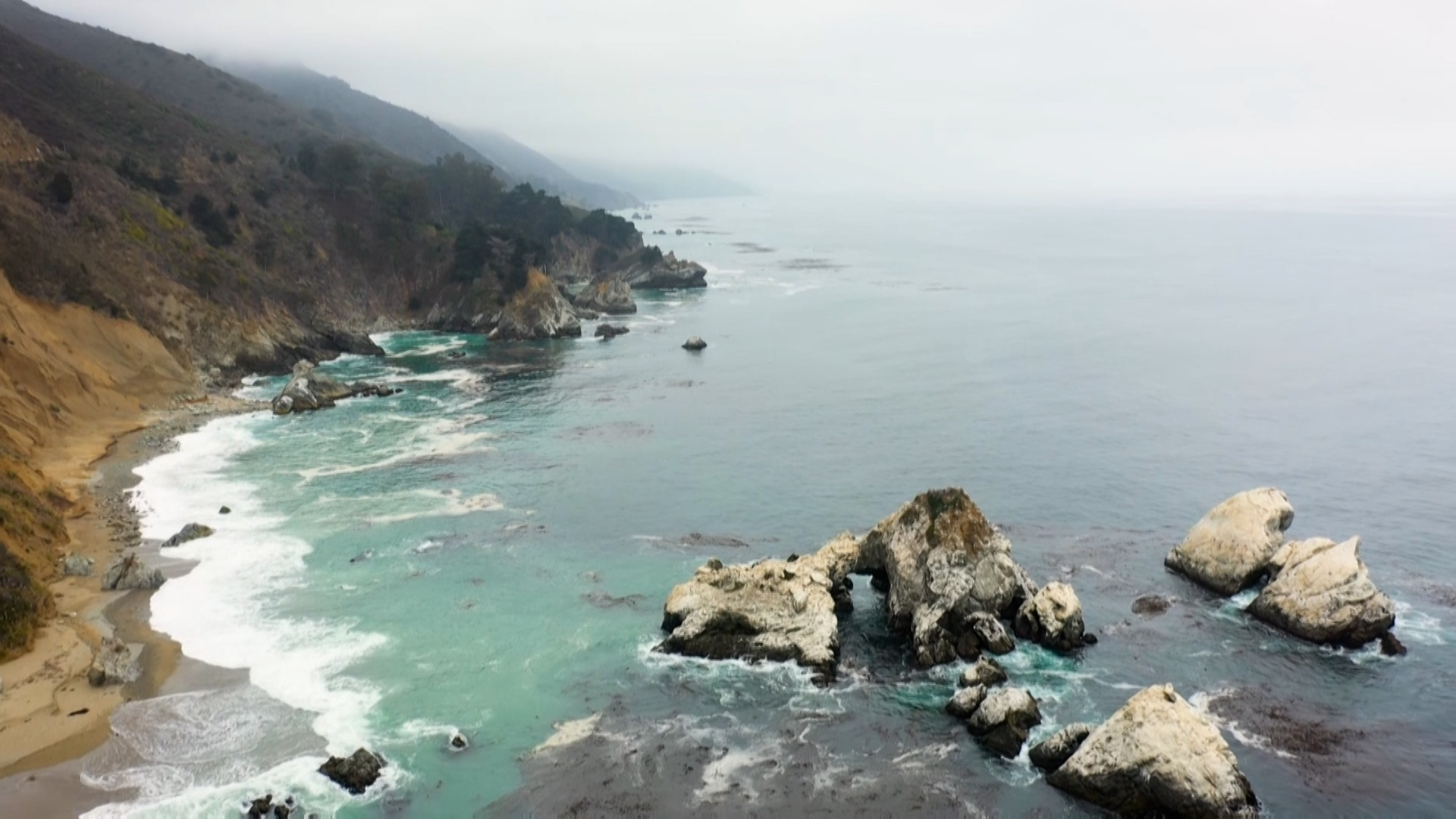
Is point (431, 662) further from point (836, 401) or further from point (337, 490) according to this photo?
point (836, 401)

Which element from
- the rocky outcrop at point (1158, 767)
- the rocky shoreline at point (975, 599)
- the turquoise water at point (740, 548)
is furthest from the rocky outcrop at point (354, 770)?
the rocky outcrop at point (1158, 767)

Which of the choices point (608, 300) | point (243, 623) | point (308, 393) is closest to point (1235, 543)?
point (243, 623)

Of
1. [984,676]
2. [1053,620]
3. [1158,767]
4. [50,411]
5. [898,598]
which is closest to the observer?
[1158,767]

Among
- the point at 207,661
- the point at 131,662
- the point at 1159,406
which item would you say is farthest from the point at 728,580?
the point at 1159,406

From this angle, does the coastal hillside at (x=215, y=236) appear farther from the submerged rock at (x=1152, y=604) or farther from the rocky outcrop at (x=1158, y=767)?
the submerged rock at (x=1152, y=604)

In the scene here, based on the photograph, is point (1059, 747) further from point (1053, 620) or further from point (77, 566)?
point (77, 566)

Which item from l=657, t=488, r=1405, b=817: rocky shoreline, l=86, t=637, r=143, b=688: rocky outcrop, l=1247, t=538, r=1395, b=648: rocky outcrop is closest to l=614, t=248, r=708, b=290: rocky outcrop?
l=657, t=488, r=1405, b=817: rocky shoreline
